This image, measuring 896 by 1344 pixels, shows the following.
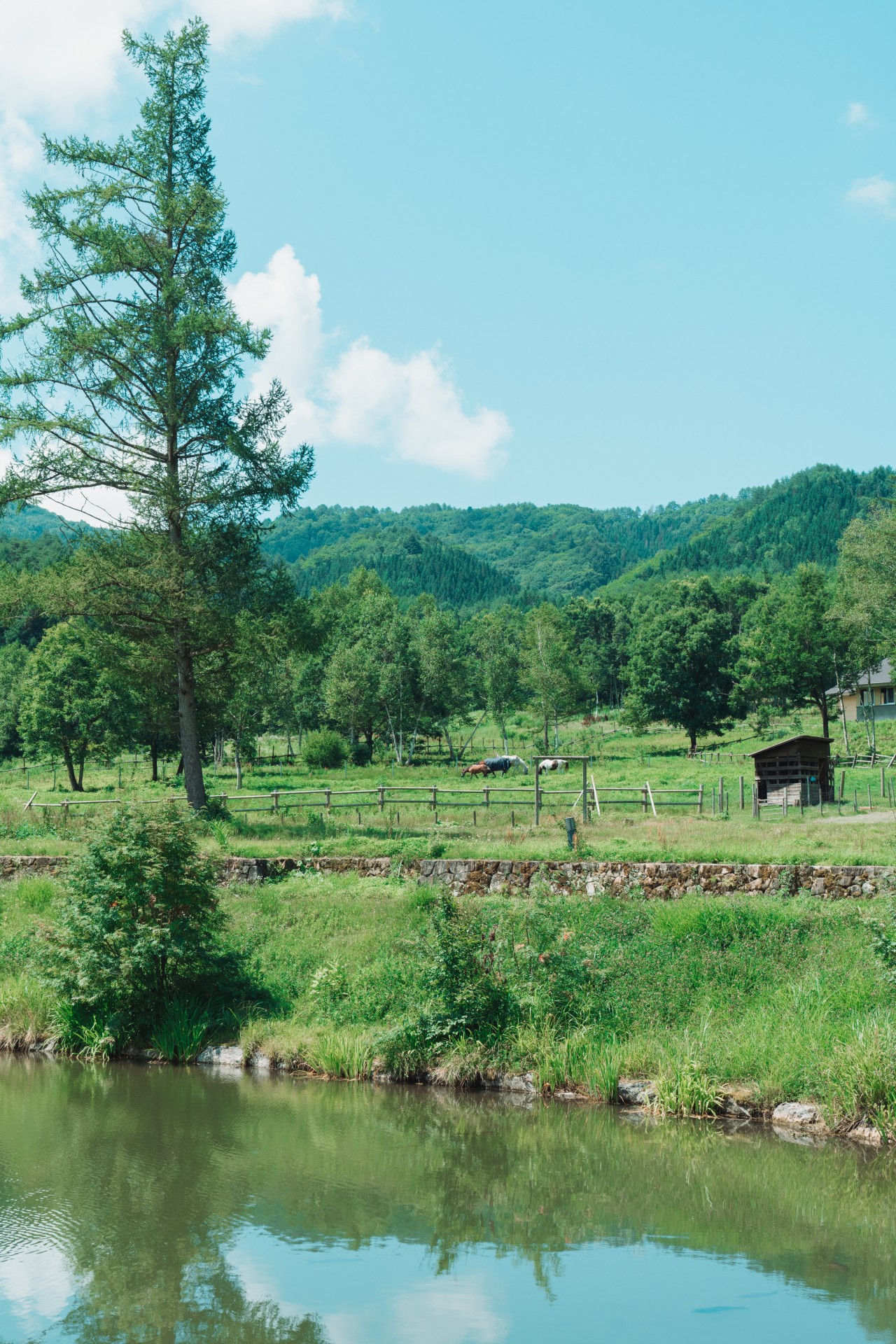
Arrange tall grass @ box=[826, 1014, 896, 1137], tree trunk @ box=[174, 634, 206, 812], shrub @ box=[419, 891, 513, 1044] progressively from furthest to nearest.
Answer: tree trunk @ box=[174, 634, 206, 812] → shrub @ box=[419, 891, 513, 1044] → tall grass @ box=[826, 1014, 896, 1137]

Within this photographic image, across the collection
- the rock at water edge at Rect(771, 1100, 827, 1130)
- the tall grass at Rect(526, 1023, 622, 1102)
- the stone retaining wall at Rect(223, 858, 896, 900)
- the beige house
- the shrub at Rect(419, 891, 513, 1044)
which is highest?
the beige house

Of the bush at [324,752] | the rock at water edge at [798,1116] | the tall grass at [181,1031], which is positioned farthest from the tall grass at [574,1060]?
the bush at [324,752]

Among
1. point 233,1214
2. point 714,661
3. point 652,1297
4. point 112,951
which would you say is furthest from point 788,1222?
point 714,661

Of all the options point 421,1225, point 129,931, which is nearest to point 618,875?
point 129,931

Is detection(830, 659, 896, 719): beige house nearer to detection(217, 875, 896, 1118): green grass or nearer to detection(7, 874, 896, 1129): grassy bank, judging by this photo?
detection(217, 875, 896, 1118): green grass

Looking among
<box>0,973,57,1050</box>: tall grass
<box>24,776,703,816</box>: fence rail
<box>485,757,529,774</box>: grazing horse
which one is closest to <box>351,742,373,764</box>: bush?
<box>485,757,529,774</box>: grazing horse

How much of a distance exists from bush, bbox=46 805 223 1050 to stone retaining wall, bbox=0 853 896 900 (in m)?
2.64

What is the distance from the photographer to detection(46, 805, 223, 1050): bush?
14.5m

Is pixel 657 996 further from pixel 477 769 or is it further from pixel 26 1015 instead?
pixel 477 769

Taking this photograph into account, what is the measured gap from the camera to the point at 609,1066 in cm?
1245

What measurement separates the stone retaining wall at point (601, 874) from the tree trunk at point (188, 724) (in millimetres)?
5801

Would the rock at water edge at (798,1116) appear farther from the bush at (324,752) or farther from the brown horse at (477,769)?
the bush at (324,752)

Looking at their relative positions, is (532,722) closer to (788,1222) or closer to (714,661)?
(714,661)

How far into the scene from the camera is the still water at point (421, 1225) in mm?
7359
